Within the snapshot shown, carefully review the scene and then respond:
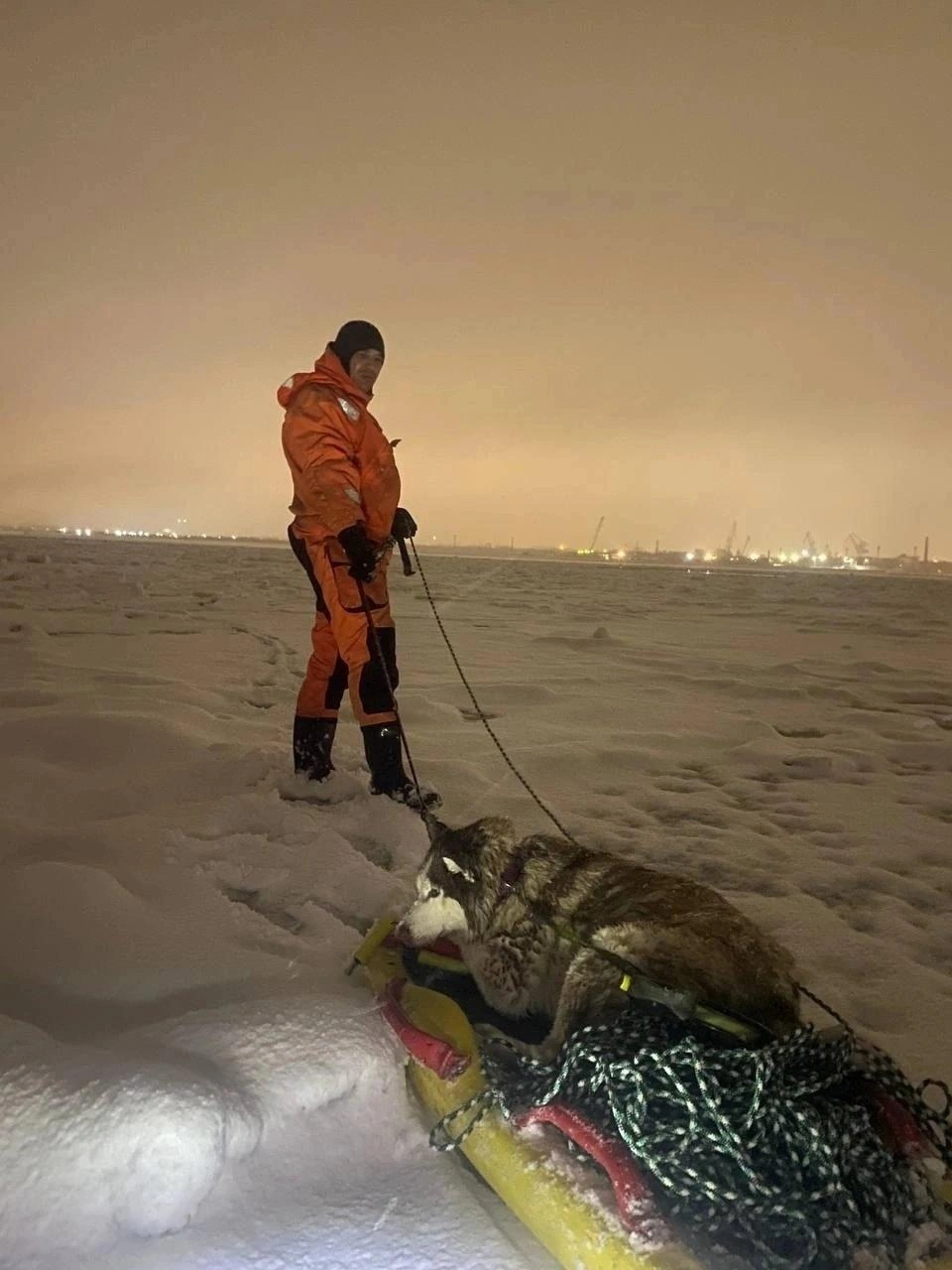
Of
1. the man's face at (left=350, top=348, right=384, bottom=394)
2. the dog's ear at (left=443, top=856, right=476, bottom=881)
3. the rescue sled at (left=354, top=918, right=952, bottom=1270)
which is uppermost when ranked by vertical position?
the man's face at (left=350, top=348, right=384, bottom=394)

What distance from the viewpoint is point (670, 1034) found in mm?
1603

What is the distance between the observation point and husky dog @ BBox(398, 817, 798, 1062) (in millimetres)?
1801

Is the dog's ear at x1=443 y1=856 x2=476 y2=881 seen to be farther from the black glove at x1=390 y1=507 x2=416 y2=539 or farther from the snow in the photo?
the black glove at x1=390 y1=507 x2=416 y2=539

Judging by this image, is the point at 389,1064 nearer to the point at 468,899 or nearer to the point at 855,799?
the point at 468,899

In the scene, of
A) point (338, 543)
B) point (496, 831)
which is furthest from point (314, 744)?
point (496, 831)

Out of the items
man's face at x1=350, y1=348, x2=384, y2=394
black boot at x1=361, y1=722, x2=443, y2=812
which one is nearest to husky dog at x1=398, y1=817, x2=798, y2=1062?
black boot at x1=361, y1=722, x2=443, y2=812

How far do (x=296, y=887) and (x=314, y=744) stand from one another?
4.08 feet

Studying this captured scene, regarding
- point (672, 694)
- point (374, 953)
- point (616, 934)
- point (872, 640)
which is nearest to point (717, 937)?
point (616, 934)

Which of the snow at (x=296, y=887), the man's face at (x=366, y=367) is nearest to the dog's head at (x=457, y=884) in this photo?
the snow at (x=296, y=887)

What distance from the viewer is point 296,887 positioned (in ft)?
9.58

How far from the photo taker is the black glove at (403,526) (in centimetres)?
406

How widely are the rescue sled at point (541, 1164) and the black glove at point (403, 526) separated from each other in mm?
2517

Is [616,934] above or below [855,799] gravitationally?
above

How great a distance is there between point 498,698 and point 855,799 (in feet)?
10.5
